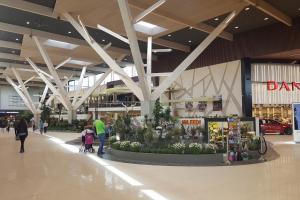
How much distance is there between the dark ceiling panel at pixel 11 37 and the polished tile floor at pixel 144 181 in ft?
64.6

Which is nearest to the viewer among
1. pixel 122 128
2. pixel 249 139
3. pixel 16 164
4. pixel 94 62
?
Answer: pixel 16 164

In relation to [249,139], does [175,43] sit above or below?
above

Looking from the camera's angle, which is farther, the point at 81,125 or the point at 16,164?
the point at 81,125

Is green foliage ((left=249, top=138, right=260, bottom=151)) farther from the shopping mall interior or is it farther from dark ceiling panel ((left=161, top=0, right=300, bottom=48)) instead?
dark ceiling panel ((left=161, top=0, right=300, bottom=48))

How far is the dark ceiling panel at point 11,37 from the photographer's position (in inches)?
1119

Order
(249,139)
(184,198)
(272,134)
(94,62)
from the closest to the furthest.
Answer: (184,198)
(249,139)
(272,134)
(94,62)

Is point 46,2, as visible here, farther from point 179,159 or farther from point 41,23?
point 179,159

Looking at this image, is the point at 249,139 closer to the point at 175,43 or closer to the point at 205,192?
the point at 205,192

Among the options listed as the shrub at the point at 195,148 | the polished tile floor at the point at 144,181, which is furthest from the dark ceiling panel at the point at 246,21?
the polished tile floor at the point at 144,181

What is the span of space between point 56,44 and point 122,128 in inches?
762

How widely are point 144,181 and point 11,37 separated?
25507mm

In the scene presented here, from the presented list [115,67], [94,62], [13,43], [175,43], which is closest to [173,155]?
[115,67]

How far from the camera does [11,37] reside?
2952cm

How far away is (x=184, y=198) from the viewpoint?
6348 mm
